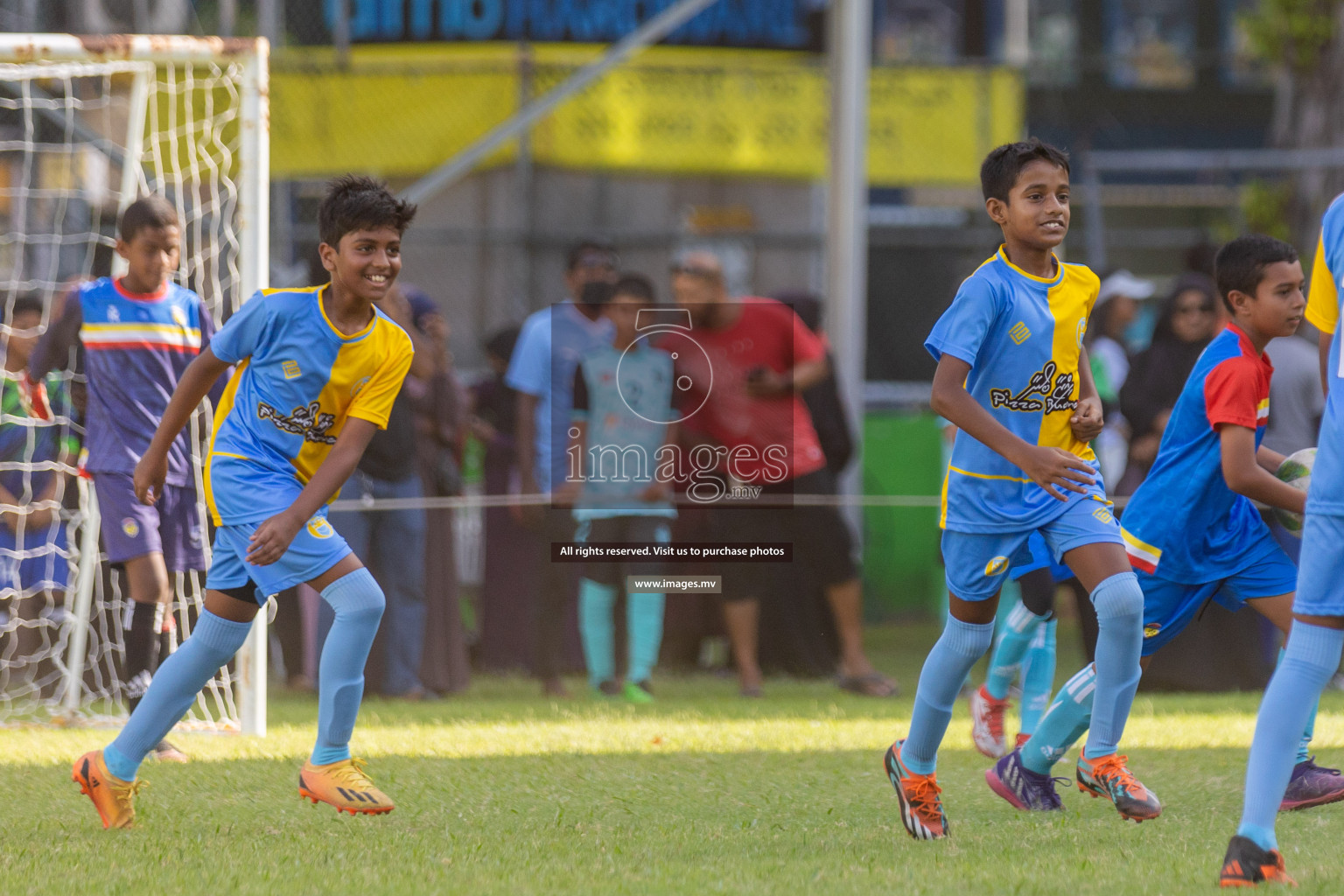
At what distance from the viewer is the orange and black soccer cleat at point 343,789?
445 cm

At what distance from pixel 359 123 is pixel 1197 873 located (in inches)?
357

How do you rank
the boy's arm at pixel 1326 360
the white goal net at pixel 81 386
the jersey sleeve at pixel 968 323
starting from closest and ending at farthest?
the boy's arm at pixel 1326 360
the jersey sleeve at pixel 968 323
the white goal net at pixel 81 386

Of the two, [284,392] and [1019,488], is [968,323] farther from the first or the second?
[284,392]

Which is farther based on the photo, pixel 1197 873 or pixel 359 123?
pixel 359 123

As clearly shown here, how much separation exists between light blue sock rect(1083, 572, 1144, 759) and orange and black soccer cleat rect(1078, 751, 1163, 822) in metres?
0.03

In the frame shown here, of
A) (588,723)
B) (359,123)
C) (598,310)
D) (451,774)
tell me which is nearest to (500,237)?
(359,123)

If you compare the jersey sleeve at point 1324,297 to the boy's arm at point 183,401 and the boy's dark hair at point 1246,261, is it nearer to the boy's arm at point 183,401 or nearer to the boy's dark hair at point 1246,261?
the boy's dark hair at point 1246,261

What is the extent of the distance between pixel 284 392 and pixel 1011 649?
278 cm

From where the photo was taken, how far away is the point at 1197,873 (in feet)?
12.2

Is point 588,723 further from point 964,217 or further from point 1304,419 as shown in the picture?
point 964,217

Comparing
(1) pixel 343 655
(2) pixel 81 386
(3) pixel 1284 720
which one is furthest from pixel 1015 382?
(2) pixel 81 386

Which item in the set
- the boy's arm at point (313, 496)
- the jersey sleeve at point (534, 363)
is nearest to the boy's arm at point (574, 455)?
the jersey sleeve at point (534, 363)

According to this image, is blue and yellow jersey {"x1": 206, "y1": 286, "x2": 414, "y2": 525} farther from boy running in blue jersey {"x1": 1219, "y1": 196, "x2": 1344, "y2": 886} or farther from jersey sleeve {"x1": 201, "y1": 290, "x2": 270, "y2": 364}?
boy running in blue jersey {"x1": 1219, "y1": 196, "x2": 1344, "y2": 886}

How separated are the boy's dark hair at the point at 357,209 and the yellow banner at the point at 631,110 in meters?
6.85
